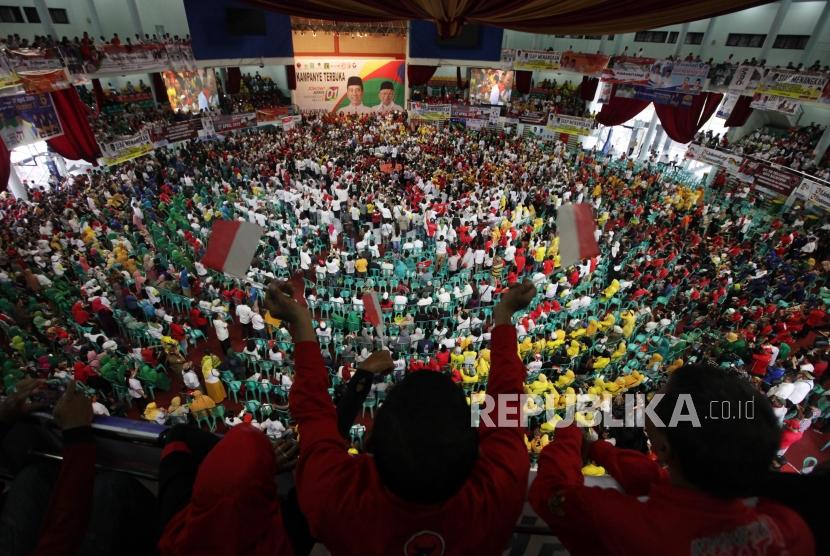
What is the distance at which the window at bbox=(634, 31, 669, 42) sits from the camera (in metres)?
21.3

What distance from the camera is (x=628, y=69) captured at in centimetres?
1720

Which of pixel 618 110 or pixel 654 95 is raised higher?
pixel 654 95

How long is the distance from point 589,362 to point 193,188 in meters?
14.3

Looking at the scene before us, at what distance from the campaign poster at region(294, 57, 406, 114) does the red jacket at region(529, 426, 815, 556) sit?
1132 inches

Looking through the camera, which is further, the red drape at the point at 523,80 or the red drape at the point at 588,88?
the red drape at the point at 523,80

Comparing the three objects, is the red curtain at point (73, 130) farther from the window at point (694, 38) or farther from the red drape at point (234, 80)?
the window at point (694, 38)

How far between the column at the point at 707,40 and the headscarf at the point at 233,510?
25561 millimetres

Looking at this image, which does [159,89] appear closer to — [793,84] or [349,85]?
[349,85]

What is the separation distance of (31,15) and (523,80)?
23.6m

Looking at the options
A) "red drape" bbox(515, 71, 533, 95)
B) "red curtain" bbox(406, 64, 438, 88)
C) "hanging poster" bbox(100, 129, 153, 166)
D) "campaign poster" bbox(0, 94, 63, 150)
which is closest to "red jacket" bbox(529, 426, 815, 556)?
"campaign poster" bbox(0, 94, 63, 150)

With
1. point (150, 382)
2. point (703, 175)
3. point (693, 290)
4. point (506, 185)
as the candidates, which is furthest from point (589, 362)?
point (703, 175)

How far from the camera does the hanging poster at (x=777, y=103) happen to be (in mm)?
13055

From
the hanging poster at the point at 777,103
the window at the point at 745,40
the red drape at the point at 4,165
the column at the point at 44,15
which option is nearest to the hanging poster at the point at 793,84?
the hanging poster at the point at 777,103

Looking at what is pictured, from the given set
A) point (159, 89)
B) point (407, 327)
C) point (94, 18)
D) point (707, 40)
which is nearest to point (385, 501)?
point (407, 327)
